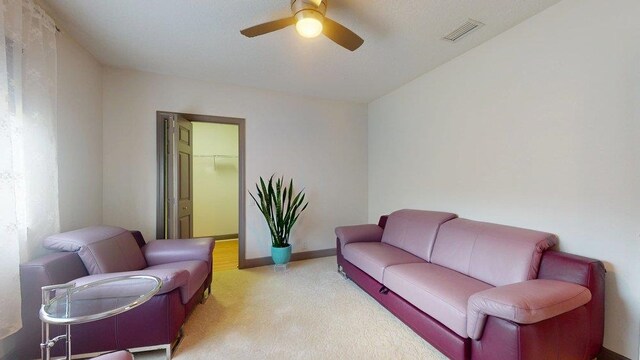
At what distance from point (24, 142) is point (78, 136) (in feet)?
2.91

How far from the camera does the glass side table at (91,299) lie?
1.13 meters

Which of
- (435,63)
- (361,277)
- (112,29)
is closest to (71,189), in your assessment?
(112,29)

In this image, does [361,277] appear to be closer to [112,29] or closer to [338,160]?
[338,160]

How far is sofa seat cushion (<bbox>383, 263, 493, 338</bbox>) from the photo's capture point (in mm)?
1638

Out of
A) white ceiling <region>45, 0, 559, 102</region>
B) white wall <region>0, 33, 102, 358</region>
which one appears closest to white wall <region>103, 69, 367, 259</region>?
white wall <region>0, 33, 102, 358</region>

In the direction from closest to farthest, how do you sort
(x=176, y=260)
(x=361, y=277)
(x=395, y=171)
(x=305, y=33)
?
(x=305, y=33) < (x=176, y=260) < (x=361, y=277) < (x=395, y=171)

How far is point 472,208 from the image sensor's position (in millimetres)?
2592

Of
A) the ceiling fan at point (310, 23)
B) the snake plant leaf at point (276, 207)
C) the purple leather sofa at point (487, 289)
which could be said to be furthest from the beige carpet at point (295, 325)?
→ the ceiling fan at point (310, 23)

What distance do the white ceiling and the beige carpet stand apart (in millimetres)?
2576

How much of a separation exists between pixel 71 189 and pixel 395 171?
12.2ft

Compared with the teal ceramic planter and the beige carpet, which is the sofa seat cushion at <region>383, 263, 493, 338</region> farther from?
the teal ceramic planter

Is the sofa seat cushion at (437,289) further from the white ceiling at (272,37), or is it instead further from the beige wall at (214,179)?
the beige wall at (214,179)

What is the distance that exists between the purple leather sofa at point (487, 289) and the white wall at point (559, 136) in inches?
6.9

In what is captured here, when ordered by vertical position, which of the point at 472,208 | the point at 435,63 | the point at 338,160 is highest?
the point at 435,63
